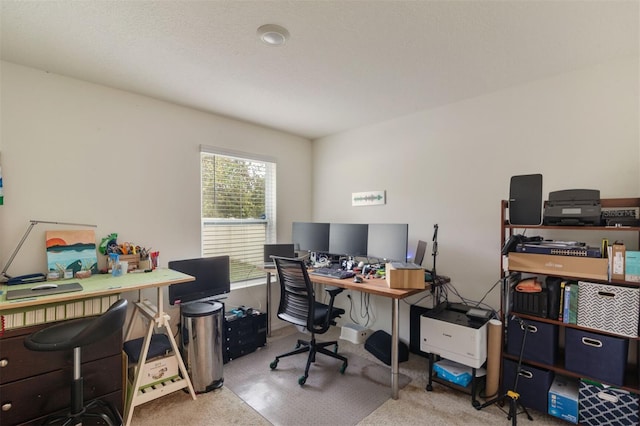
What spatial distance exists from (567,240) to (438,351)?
1335mm

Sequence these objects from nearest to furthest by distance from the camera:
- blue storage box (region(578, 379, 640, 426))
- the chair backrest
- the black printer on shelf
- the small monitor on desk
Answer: blue storage box (region(578, 379, 640, 426)) → the black printer on shelf → the chair backrest → the small monitor on desk

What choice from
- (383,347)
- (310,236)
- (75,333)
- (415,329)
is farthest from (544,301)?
(75,333)

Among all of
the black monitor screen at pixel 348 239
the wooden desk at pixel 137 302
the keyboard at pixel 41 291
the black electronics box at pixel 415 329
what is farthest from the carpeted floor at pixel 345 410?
the black monitor screen at pixel 348 239

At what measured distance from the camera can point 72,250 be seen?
236cm

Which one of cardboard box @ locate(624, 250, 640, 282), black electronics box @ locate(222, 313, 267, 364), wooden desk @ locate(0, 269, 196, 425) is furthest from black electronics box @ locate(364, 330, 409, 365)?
cardboard box @ locate(624, 250, 640, 282)

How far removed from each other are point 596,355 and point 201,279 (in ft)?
10.2

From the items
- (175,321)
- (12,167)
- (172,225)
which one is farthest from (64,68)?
(175,321)

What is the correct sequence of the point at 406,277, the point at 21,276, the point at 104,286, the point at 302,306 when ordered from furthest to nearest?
the point at 302,306, the point at 406,277, the point at 21,276, the point at 104,286

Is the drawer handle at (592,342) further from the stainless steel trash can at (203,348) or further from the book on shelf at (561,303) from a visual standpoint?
the stainless steel trash can at (203,348)

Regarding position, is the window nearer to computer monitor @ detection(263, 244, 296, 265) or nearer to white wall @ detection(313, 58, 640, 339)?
computer monitor @ detection(263, 244, 296, 265)

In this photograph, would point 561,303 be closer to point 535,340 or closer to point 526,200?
point 535,340

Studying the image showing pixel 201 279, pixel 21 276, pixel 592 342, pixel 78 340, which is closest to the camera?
pixel 78 340

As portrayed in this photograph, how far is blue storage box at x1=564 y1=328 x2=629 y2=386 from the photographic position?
1831 mm

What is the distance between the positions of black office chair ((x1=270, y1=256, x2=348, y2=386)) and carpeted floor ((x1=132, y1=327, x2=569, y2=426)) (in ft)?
1.05
